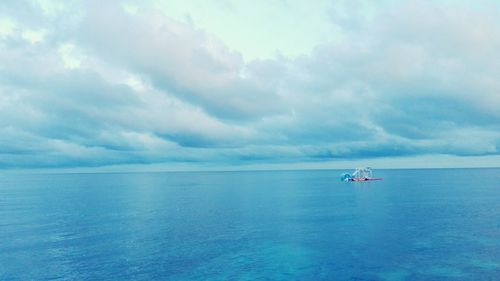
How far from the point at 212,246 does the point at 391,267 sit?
43260 mm

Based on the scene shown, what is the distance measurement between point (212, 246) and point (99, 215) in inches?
2953

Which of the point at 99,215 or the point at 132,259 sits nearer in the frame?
the point at 132,259

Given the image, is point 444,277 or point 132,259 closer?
point 444,277

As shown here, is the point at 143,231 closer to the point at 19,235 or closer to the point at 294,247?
the point at 19,235

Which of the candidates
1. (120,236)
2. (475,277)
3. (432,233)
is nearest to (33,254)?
(120,236)

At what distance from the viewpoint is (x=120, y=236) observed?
107 meters

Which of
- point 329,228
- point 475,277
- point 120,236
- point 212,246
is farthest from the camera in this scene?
point 329,228

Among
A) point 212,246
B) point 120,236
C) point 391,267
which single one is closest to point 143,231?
point 120,236

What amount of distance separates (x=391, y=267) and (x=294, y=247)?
25.3 metres

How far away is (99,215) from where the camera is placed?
14825 cm

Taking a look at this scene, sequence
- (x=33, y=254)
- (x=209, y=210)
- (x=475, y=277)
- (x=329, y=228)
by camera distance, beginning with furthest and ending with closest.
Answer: (x=209, y=210) → (x=329, y=228) → (x=33, y=254) → (x=475, y=277)

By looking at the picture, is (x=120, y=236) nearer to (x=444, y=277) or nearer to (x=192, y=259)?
(x=192, y=259)

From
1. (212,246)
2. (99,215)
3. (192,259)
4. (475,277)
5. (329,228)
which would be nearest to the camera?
(475,277)

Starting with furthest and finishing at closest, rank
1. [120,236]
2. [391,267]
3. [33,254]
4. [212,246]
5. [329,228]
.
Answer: [329,228], [120,236], [212,246], [33,254], [391,267]
